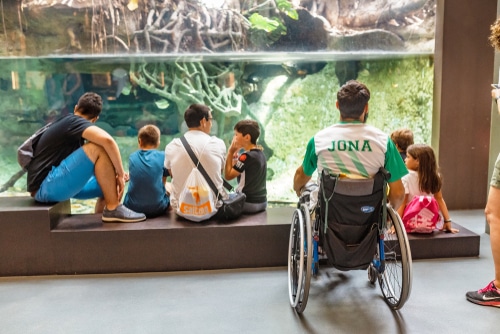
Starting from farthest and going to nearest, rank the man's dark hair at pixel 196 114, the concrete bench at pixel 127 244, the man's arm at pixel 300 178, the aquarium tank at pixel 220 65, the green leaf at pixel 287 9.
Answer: the green leaf at pixel 287 9 < the aquarium tank at pixel 220 65 < the man's dark hair at pixel 196 114 < the concrete bench at pixel 127 244 < the man's arm at pixel 300 178

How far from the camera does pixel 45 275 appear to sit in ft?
11.4

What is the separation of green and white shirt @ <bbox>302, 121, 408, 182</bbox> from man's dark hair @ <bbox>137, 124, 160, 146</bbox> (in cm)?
160

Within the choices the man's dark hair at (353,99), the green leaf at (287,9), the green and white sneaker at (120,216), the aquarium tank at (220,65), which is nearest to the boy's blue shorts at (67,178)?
the green and white sneaker at (120,216)

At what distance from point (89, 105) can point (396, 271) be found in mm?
2521

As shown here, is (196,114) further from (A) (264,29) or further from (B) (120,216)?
(A) (264,29)

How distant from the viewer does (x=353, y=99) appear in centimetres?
271

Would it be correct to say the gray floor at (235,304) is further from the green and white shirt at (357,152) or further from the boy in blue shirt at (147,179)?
the green and white shirt at (357,152)

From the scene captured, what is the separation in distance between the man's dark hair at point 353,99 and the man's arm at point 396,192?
1.48 ft

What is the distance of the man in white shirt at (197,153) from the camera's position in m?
3.51

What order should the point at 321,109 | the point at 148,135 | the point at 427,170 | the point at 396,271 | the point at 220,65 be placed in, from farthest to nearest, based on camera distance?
1. the point at 321,109
2. the point at 220,65
3. the point at 148,135
4. the point at 427,170
5. the point at 396,271

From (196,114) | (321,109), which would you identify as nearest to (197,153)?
(196,114)

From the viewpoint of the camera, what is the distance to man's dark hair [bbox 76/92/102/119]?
12.0 ft

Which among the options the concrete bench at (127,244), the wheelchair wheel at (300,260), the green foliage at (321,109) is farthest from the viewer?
the green foliage at (321,109)

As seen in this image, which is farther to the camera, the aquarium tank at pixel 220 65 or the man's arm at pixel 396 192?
the aquarium tank at pixel 220 65
